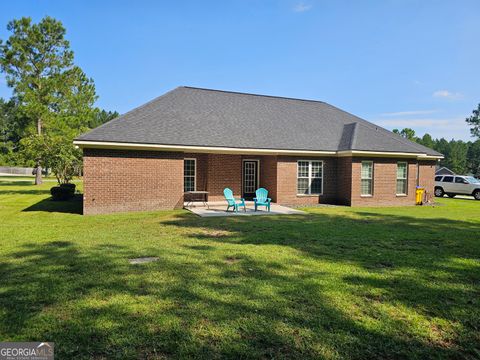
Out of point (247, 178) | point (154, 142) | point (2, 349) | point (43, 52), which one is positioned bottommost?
point (2, 349)

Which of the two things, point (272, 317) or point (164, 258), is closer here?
point (272, 317)

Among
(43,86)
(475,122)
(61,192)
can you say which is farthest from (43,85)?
(475,122)

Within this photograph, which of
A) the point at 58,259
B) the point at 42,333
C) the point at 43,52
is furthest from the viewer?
the point at 43,52

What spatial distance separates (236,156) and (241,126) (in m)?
1.70

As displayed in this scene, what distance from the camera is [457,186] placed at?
2630 cm

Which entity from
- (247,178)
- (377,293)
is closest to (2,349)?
(377,293)

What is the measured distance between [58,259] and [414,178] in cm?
1894

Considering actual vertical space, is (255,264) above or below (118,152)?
below

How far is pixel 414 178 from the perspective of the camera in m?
19.4

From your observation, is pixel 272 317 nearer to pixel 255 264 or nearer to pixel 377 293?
pixel 377 293

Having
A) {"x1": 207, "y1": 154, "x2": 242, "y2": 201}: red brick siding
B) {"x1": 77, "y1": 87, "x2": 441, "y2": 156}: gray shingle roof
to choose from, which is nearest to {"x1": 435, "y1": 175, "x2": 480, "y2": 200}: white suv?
{"x1": 77, "y1": 87, "x2": 441, "y2": 156}: gray shingle roof

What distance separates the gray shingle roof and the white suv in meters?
A: 7.29

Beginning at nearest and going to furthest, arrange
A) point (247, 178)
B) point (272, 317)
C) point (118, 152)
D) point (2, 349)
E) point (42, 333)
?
point (2, 349) < point (42, 333) < point (272, 317) < point (118, 152) < point (247, 178)

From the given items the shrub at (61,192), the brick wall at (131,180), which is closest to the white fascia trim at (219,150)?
the brick wall at (131,180)
